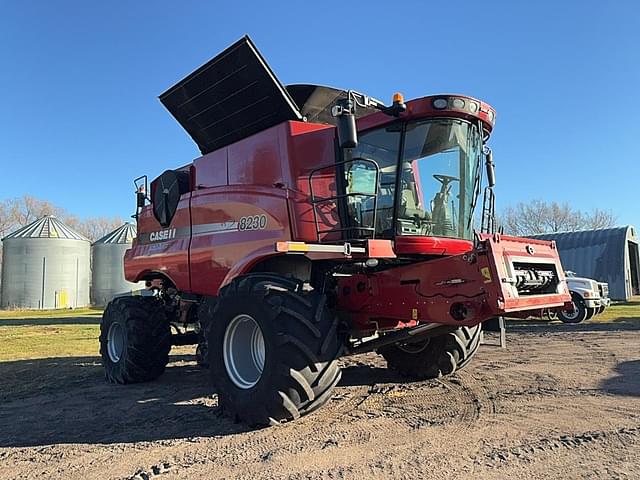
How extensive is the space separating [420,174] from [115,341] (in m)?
5.50

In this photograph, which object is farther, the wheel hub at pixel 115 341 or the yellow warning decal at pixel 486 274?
the wheel hub at pixel 115 341

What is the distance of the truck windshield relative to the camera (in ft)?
17.7

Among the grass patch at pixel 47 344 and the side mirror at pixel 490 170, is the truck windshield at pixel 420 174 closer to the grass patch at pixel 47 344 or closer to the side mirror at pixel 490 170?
the side mirror at pixel 490 170

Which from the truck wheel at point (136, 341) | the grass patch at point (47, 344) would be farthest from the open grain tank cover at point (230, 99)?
the grass patch at point (47, 344)

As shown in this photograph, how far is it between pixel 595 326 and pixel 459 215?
11787 mm

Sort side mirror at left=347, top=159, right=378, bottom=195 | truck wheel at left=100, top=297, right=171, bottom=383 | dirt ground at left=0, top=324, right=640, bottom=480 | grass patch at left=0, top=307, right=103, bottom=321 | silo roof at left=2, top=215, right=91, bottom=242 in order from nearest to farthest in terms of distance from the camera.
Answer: dirt ground at left=0, top=324, right=640, bottom=480, side mirror at left=347, top=159, right=378, bottom=195, truck wheel at left=100, top=297, right=171, bottom=383, grass patch at left=0, top=307, right=103, bottom=321, silo roof at left=2, top=215, right=91, bottom=242

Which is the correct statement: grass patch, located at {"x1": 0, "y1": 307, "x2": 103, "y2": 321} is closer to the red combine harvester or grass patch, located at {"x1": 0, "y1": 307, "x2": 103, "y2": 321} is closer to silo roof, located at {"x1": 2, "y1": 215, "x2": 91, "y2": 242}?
silo roof, located at {"x1": 2, "y1": 215, "x2": 91, "y2": 242}

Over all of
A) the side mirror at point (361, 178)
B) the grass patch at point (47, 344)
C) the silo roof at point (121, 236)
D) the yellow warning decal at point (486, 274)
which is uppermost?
the silo roof at point (121, 236)

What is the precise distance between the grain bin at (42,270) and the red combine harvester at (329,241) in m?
34.1

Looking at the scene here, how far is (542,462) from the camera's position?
378 cm

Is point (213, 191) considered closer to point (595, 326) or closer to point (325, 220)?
point (325, 220)

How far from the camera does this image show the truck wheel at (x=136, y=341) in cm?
755

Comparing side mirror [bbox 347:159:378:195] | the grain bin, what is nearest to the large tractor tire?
side mirror [bbox 347:159:378:195]

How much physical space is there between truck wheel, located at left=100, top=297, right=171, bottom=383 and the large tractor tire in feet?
11.1
